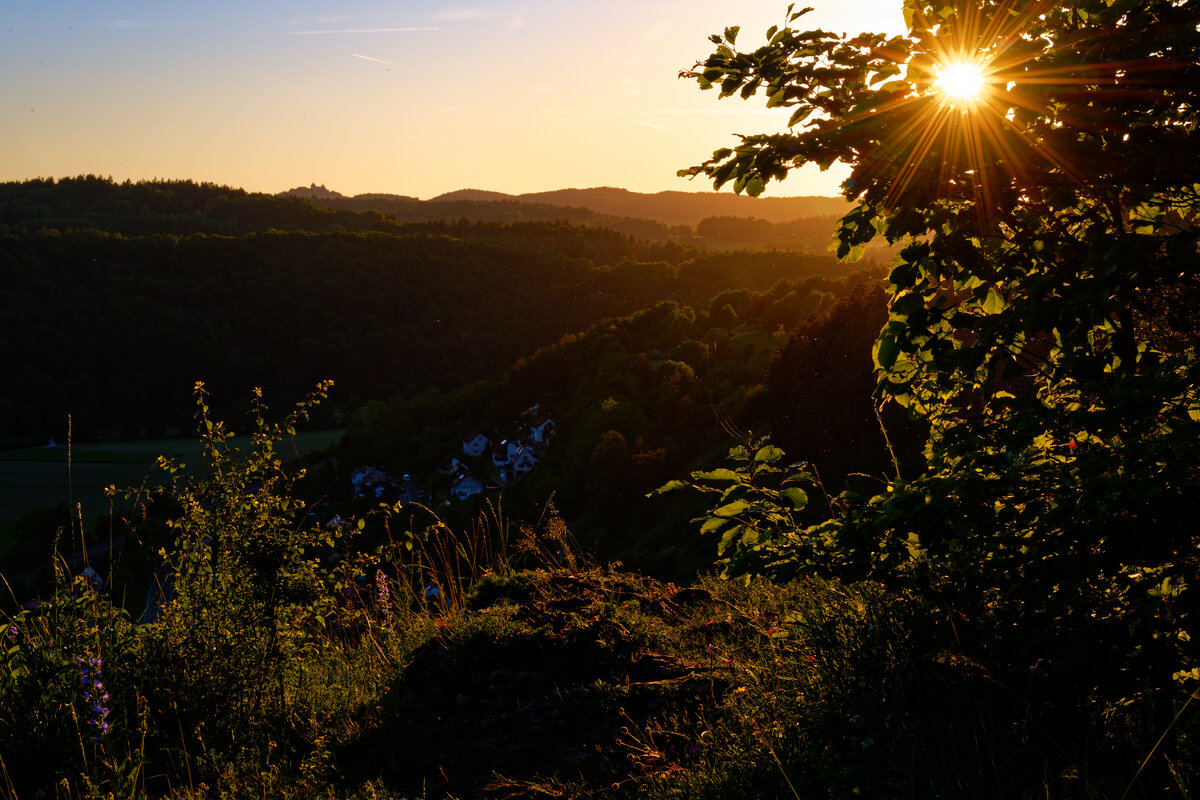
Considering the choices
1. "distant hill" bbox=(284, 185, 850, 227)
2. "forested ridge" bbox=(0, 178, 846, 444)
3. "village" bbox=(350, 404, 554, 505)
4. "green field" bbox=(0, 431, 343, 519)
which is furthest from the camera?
"distant hill" bbox=(284, 185, 850, 227)

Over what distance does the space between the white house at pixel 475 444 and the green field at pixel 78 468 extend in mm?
12730

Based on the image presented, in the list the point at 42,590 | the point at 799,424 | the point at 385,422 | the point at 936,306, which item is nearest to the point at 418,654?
the point at 42,590

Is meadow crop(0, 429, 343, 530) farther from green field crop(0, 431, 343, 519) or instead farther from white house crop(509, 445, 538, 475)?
white house crop(509, 445, 538, 475)

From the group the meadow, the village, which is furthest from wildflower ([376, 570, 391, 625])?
the meadow

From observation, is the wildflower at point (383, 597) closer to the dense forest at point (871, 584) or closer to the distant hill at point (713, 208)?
the dense forest at point (871, 584)

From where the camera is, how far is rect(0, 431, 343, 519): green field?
50750mm

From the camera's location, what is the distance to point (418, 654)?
4410mm

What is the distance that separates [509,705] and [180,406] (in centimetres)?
9566

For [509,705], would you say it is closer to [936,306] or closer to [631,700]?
[631,700]

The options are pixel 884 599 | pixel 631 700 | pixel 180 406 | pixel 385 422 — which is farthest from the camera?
pixel 180 406

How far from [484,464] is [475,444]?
449 cm

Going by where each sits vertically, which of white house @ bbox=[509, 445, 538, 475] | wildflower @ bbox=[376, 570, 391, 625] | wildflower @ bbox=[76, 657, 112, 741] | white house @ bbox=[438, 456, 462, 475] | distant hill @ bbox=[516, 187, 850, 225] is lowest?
white house @ bbox=[438, 456, 462, 475]

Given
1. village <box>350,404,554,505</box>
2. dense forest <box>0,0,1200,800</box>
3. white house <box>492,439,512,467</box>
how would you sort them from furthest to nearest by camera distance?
1. white house <box>492,439,512,467</box>
2. village <box>350,404,554,505</box>
3. dense forest <box>0,0,1200,800</box>

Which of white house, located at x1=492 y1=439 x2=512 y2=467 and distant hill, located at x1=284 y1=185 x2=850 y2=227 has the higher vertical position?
distant hill, located at x1=284 y1=185 x2=850 y2=227
